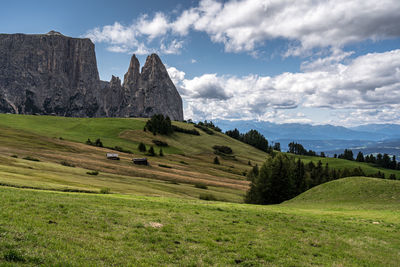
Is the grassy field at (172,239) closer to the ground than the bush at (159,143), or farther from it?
closer to the ground

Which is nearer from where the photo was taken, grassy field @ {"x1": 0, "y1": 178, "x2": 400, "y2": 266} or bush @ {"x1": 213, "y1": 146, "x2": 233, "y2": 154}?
grassy field @ {"x1": 0, "y1": 178, "x2": 400, "y2": 266}

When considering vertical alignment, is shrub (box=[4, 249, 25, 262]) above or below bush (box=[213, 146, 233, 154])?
below

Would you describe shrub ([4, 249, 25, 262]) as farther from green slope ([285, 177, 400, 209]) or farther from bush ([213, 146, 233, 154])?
bush ([213, 146, 233, 154])

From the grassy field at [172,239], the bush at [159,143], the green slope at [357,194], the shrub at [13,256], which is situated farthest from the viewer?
the bush at [159,143]

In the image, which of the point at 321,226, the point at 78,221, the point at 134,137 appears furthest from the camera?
the point at 134,137

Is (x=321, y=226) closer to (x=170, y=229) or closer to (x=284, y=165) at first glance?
(x=170, y=229)

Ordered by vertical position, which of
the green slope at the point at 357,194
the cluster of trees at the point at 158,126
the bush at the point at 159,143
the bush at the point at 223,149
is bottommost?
the green slope at the point at 357,194

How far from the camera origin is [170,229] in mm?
17797

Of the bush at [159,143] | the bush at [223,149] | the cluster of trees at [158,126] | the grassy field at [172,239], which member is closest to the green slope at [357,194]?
the grassy field at [172,239]

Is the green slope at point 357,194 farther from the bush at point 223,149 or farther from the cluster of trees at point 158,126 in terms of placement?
the cluster of trees at point 158,126

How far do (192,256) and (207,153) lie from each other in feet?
526

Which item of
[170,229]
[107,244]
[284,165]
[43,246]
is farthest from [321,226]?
[284,165]

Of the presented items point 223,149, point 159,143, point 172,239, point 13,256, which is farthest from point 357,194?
point 223,149

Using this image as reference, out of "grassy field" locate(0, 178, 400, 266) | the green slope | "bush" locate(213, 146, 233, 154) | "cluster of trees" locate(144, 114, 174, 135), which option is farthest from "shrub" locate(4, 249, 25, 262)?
"cluster of trees" locate(144, 114, 174, 135)
